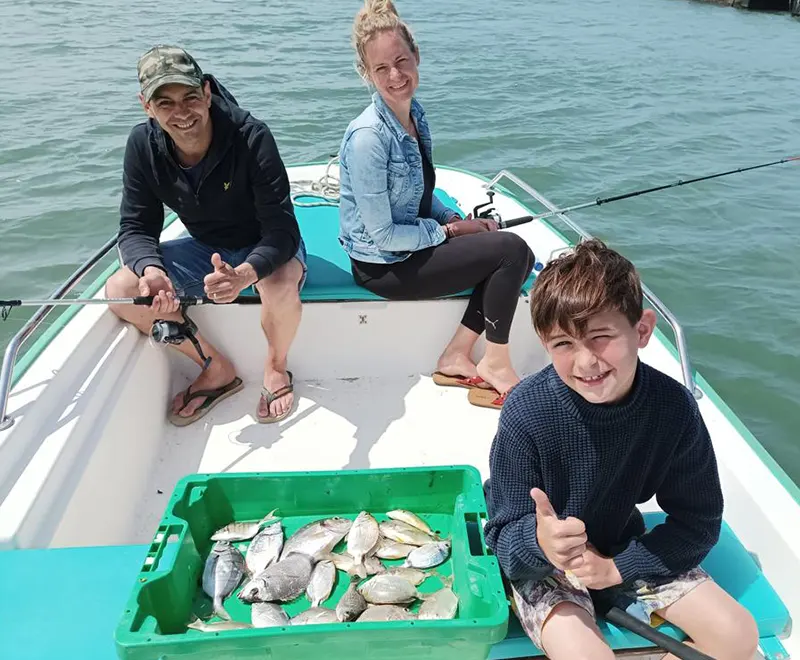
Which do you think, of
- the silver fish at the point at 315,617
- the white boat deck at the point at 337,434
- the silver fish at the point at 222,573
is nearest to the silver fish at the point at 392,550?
the silver fish at the point at 315,617

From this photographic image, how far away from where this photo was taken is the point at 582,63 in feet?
37.4

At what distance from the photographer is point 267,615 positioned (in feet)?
5.86

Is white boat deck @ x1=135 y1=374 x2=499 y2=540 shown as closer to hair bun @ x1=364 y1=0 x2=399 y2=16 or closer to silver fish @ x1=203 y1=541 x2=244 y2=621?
silver fish @ x1=203 y1=541 x2=244 y2=621

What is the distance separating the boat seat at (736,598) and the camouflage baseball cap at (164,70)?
6.50ft

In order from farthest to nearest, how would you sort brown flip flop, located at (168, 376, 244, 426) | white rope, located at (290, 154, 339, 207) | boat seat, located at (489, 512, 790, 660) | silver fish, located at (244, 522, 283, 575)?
white rope, located at (290, 154, 339, 207)
brown flip flop, located at (168, 376, 244, 426)
silver fish, located at (244, 522, 283, 575)
boat seat, located at (489, 512, 790, 660)

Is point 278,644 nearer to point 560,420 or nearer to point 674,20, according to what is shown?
point 560,420

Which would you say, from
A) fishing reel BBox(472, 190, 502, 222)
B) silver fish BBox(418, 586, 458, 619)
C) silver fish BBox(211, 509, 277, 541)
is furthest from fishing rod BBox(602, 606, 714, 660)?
fishing reel BBox(472, 190, 502, 222)

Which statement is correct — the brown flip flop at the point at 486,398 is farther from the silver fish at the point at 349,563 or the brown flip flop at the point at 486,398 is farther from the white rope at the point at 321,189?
the white rope at the point at 321,189

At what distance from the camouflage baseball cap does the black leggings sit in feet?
3.25

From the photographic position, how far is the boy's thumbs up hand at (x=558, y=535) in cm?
134

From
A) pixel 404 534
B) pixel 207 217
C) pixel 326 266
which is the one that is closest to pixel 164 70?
pixel 207 217

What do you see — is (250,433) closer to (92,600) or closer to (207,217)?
(207,217)

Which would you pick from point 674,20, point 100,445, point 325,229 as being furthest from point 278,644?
point 674,20

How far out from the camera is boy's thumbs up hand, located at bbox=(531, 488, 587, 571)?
52.9 inches
